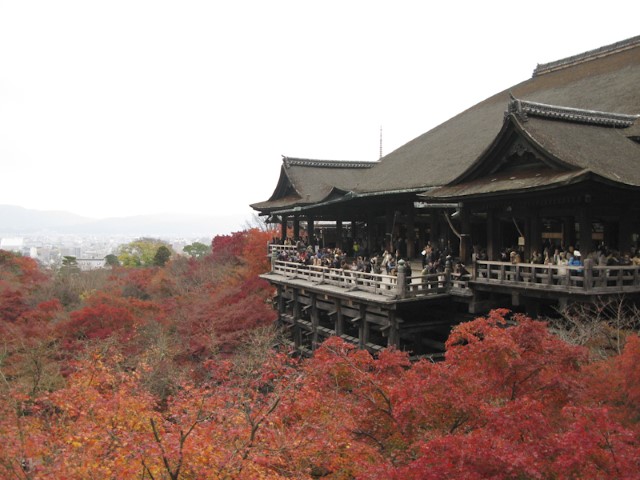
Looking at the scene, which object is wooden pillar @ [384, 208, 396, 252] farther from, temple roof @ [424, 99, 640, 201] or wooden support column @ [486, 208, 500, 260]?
wooden support column @ [486, 208, 500, 260]

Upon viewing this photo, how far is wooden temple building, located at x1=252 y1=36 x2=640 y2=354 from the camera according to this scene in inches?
521

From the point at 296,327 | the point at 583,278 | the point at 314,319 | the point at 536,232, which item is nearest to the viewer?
the point at 583,278

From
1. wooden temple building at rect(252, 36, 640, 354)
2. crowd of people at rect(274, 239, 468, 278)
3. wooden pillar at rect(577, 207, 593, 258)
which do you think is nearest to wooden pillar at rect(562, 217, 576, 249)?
wooden temple building at rect(252, 36, 640, 354)

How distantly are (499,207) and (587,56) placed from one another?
→ 15.0m

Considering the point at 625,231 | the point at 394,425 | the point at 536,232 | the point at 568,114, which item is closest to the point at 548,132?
the point at 568,114

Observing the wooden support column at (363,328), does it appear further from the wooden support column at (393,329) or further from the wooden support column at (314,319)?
the wooden support column at (314,319)

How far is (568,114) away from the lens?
15773 millimetres

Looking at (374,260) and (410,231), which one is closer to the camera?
(374,260)

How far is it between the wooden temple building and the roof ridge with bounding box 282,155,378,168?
1.77m

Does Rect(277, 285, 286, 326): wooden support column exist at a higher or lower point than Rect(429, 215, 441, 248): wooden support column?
lower

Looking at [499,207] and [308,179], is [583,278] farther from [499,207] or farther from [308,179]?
[308,179]

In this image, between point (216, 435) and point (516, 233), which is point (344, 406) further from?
point (516, 233)

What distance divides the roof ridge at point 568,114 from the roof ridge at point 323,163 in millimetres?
15565

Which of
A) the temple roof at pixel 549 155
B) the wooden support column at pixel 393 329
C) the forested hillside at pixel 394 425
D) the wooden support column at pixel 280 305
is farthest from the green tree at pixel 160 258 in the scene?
the temple roof at pixel 549 155
